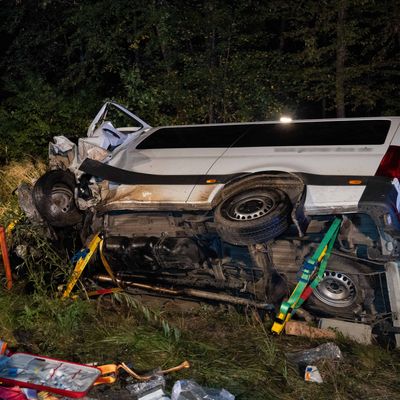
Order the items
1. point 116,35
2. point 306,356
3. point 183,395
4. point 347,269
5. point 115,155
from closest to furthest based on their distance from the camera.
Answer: point 183,395, point 306,356, point 347,269, point 115,155, point 116,35

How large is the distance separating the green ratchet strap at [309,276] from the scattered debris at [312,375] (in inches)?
21.9

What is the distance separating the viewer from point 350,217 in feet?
14.3

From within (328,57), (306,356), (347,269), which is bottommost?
(306,356)

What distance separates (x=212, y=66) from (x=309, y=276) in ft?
22.2

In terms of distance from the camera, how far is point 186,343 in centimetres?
433

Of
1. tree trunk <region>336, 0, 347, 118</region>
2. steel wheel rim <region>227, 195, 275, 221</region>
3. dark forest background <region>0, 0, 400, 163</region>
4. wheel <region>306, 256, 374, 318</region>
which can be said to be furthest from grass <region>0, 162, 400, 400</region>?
tree trunk <region>336, 0, 347, 118</region>

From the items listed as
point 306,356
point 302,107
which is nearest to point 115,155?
point 306,356

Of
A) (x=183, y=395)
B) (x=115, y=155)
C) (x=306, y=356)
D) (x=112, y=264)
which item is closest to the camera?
(x=183, y=395)

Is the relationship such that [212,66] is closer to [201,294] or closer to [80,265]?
[80,265]

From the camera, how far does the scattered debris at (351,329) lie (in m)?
4.34

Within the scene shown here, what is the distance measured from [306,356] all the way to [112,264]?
2.18 m

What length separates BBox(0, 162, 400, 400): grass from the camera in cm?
371

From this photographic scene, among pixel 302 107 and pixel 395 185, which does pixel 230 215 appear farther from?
pixel 302 107

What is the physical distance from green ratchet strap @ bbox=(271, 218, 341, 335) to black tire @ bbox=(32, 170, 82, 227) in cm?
253
